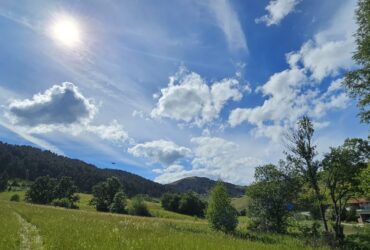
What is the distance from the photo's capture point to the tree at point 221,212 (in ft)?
108

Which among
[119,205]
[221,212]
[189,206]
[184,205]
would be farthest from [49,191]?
[221,212]

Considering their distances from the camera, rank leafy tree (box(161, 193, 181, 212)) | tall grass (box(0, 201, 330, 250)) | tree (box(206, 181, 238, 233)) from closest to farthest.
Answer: tall grass (box(0, 201, 330, 250))
tree (box(206, 181, 238, 233))
leafy tree (box(161, 193, 181, 212))

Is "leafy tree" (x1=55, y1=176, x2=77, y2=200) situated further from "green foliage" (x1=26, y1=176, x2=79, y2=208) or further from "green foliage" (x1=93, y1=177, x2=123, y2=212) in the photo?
"green foliage" (x1=93, y1=177, x2=123, y2=212)

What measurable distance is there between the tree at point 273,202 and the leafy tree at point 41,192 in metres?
102

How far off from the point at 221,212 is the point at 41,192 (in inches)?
4350

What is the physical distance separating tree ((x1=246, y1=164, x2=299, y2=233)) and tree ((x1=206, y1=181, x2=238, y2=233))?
437 inches

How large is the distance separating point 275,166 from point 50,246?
129 ft

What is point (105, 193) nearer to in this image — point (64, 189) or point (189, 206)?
point (64, 189)

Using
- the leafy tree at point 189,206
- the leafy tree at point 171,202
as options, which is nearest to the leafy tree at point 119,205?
the leafy tree at point 171,202

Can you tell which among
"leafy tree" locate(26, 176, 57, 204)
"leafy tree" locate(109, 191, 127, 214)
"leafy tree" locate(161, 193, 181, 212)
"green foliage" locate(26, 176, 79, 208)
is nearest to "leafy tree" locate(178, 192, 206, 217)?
"leafy tree" locate(161, 193, 181, 212)

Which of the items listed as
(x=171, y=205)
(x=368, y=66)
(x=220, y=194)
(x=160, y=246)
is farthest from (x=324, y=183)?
(x=171, y=205)

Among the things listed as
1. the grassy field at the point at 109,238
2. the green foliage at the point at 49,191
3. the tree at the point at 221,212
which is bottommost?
the grassy field at the point at 109,238

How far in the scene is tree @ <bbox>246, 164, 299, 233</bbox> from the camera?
42.7 meters

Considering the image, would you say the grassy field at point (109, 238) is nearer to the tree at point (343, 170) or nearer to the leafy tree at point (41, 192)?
the tree at point (343, 170)
